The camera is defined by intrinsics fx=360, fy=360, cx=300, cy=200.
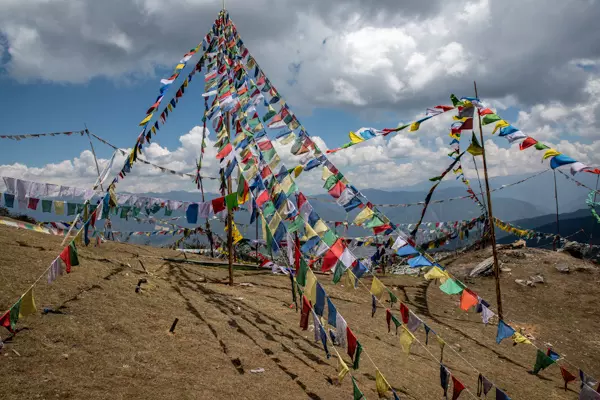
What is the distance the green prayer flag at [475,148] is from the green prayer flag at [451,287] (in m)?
3.51

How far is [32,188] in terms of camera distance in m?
9.97

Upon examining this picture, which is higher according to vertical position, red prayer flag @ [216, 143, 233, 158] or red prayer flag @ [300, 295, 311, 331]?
red prayer flag @ [216, 143, 233, 158]

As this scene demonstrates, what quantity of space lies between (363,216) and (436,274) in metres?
2.18

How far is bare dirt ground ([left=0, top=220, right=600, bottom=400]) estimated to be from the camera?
5.21 metres

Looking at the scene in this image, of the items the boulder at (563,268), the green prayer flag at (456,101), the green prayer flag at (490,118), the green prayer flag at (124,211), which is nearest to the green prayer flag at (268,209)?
the green prayer flag at (456,101)

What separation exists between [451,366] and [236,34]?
11.6 metres

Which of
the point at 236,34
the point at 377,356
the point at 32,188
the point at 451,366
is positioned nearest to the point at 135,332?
the point at 377,356

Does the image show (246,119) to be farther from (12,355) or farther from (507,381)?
(507,381)

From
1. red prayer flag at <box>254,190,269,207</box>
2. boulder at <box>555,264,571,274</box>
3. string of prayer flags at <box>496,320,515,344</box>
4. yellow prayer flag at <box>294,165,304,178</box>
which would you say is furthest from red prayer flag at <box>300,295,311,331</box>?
boulder at <box>555,264,571,274</box>

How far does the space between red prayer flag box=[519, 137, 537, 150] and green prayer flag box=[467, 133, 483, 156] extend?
49.2 inches

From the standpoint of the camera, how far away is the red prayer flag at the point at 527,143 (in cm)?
746

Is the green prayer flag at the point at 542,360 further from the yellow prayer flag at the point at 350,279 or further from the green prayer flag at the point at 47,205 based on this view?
the green prayer flag at the point at 47,205

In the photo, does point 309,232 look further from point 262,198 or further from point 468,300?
point 468,300

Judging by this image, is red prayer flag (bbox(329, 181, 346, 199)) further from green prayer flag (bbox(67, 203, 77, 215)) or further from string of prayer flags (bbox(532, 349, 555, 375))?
green prayer flag (bbox(67, 203, 77, 215))
